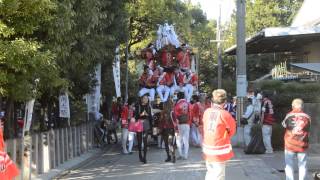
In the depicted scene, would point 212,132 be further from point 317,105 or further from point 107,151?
point 107,151

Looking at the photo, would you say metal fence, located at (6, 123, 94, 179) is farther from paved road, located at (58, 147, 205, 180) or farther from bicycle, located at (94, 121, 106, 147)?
bicycle, located at (94, 121, 106, 147)

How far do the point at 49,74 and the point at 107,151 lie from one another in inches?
432

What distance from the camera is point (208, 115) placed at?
948cm

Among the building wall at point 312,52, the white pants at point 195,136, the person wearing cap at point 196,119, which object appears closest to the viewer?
the person wearing cap at point 196,119

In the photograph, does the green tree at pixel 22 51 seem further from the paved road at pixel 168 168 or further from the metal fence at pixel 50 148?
the paved road at pixel 168 168

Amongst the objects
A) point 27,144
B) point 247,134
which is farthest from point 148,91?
point 27,144

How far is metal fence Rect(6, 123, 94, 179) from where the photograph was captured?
1244 cm

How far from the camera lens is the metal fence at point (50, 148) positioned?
12438 mm

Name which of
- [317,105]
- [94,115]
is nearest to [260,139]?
[317,105]

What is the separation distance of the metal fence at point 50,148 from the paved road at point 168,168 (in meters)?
0.62

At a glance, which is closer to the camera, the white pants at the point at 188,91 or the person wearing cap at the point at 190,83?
the white pants at the point at 188,91

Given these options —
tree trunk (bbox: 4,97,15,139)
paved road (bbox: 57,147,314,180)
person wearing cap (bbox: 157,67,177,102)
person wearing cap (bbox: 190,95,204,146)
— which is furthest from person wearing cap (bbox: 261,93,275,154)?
tree trunk (bbox: 4,97,15,139)

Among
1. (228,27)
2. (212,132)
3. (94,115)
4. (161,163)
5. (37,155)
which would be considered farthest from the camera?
(228,27)

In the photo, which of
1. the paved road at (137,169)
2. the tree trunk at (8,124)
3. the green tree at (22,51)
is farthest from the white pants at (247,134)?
the green tree at (22,51)
